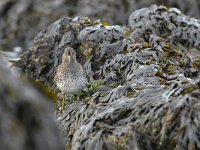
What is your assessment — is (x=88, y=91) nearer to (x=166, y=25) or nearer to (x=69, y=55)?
(x=69, y=55)

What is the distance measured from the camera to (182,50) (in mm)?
10695

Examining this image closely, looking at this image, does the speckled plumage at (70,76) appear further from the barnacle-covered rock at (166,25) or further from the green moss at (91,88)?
the barnacle-covered rock at (166,25)

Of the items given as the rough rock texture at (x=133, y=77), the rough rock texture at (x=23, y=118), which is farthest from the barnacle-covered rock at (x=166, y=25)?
the rough rock texture at (x=23, y=118)

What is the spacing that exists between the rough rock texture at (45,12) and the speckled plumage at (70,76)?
572cm

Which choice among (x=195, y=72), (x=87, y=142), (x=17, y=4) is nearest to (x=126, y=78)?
(x=195, y=72)

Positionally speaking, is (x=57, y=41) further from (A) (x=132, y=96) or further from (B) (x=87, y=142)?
(B) (x=87, y=142)

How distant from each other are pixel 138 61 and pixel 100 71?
913mm

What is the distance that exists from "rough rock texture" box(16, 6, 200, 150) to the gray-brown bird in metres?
0.39

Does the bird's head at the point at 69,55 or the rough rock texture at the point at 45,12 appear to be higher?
the rough rock texture at the point at 45,12

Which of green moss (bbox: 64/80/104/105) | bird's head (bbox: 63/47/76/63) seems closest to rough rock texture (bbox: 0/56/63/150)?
green moss (bbox: 64/80/104/105)

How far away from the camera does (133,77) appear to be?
8.87m

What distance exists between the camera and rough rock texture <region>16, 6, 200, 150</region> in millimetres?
6469

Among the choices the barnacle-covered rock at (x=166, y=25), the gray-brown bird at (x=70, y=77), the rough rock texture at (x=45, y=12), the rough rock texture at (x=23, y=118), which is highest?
the rough rock texture at (x=45, y=12)

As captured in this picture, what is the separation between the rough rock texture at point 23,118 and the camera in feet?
12.7
